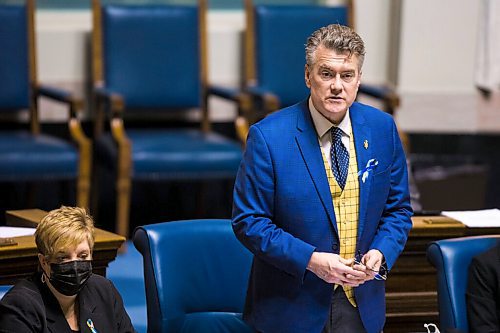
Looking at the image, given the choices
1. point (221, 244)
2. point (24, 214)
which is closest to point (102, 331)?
point (221, 244)

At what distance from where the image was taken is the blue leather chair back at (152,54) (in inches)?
238

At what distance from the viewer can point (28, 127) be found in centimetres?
615

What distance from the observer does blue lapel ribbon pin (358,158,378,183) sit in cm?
290

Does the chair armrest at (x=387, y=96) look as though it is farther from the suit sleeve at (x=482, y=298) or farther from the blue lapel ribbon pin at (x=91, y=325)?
the blue lapel ribbon pin at (x=91, y=325)

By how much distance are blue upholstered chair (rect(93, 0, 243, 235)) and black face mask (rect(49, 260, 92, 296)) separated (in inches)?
109

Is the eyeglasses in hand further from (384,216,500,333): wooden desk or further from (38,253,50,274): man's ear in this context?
(384,216,500,333): wooden desk

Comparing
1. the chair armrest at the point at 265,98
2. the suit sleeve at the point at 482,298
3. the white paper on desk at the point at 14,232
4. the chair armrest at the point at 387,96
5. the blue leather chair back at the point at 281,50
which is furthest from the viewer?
the blue leather chair back at the point at 281,50

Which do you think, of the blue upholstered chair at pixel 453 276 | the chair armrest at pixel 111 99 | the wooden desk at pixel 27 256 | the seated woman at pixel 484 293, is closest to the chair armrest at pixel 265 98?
the chair armrest at pixel 111 99

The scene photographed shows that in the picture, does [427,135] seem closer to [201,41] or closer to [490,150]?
[490,150]

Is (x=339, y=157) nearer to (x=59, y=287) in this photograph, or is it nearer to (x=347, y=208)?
(x=347, y=208)

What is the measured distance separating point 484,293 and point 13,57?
345 cm

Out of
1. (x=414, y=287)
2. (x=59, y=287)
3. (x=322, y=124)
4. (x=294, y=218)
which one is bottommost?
(x=414, y=287)

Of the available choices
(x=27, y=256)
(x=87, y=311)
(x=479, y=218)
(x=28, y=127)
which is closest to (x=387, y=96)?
(x=479, y=218)

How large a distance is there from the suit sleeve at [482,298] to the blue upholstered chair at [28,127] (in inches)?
105
